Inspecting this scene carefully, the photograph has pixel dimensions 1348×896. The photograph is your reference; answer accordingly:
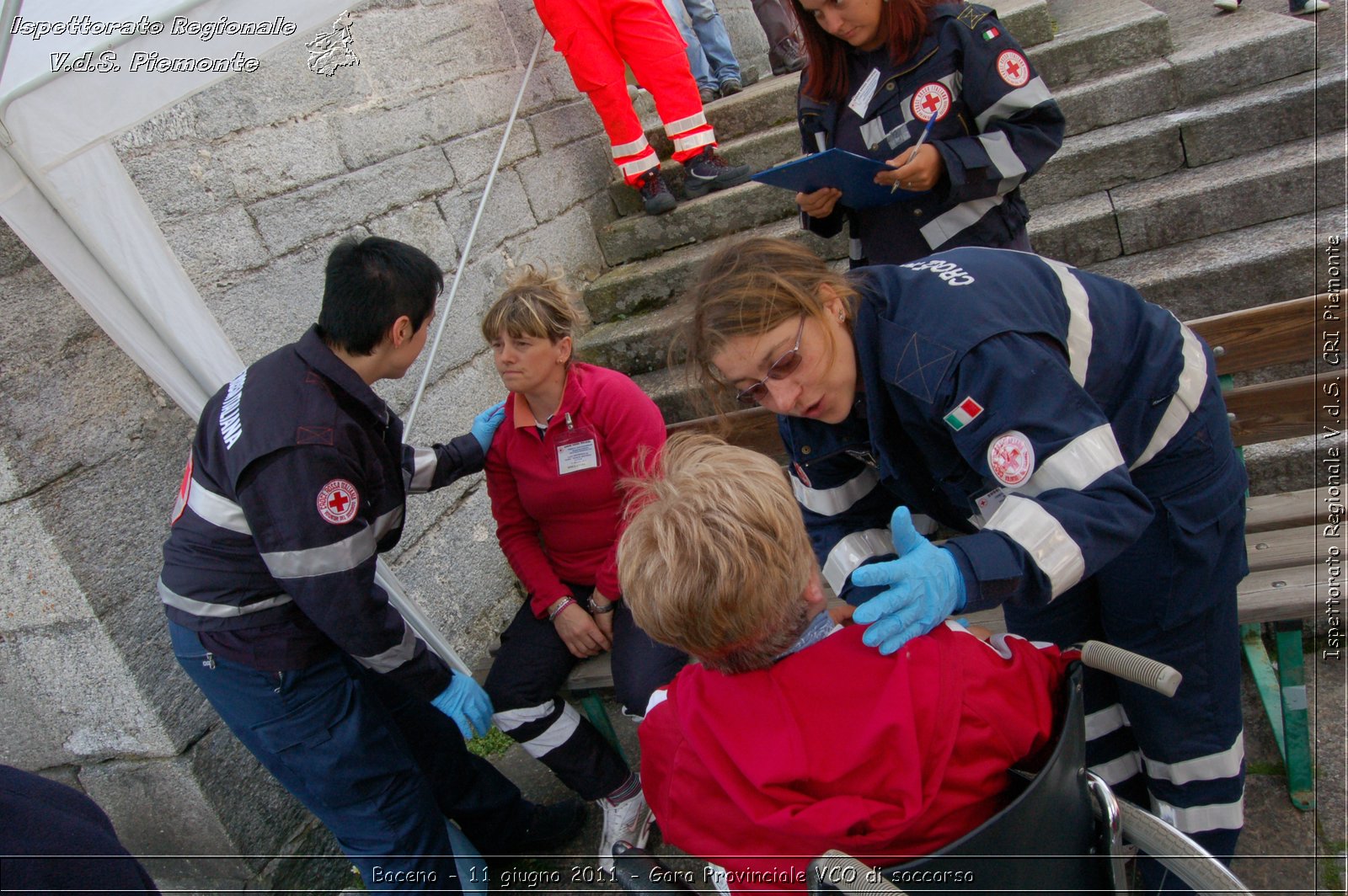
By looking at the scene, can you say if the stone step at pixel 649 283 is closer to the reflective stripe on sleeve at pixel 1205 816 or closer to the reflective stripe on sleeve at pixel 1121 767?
the reflective stripe on sleeve at pixel 1121 767

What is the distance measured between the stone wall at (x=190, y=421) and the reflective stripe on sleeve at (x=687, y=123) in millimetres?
1045

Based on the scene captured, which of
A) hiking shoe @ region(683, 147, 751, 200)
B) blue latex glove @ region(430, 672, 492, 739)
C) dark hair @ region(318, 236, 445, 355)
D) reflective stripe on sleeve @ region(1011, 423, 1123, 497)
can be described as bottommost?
blue latex glove @ region(430, 672, 492, 739)

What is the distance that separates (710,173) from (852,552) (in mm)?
3212

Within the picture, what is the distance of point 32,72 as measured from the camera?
5.47 ft

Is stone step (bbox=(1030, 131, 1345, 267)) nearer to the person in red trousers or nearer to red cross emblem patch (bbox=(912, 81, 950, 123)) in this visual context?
red cross emblem patch (bbox=(912, 81, 950, 123))

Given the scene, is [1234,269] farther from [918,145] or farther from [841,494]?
[841,494]

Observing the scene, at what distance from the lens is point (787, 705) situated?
1.21m

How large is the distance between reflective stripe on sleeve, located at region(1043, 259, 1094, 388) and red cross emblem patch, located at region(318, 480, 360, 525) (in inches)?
57.3

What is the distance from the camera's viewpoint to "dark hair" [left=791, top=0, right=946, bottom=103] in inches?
88.1

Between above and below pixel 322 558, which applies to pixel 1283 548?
below

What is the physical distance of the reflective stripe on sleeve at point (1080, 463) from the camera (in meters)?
1.24

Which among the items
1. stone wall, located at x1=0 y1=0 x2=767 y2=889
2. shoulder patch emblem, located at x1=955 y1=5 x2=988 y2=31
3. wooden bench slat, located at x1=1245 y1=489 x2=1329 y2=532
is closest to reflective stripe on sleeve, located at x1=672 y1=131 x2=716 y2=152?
stone wall, located at x1=0 y1=0 x2=767 y2=889

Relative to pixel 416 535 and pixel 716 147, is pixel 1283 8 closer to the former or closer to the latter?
pixel 716 147

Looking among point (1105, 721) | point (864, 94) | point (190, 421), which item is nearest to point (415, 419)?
point (190, 421)
